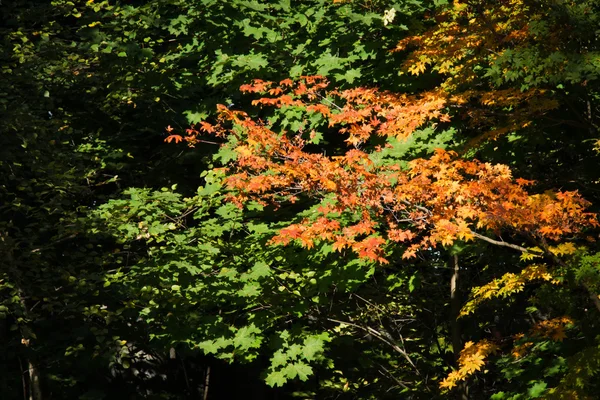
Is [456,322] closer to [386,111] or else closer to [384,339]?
[384,339]

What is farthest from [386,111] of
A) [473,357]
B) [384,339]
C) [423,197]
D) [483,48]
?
[384,339]

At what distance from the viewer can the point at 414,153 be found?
9891mm

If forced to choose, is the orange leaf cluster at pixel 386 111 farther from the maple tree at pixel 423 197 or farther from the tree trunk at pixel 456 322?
the tree trunk at pixel 456 322

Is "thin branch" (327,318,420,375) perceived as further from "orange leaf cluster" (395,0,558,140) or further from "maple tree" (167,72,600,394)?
"orange leaf cluster" (395,0,558,140)

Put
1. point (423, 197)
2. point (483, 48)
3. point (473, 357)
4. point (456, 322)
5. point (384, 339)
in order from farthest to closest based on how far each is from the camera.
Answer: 1. point (384, 339)
2. point (456, 322)
3. point (483, 48)
4. point (473, 357)
5. point (423, 197)

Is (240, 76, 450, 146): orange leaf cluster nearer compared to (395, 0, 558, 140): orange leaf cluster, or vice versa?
(395, 0, 558, 140): orange leaf cluster

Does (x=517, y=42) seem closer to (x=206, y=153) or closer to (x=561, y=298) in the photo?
(x=561, y=298)

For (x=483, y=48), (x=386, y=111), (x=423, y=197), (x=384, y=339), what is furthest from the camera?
(x=384, y=339)

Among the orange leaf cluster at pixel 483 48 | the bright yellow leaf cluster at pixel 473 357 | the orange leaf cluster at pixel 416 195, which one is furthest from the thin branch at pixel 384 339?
the orange leaf cluster at pixel 483 48

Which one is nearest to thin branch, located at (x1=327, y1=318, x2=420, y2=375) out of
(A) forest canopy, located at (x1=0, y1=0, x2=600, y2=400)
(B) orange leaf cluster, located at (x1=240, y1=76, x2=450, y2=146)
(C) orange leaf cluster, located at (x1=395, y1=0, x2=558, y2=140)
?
(A) forest canopy, located at (x1=0, y1=0, x2=600, y2=400)

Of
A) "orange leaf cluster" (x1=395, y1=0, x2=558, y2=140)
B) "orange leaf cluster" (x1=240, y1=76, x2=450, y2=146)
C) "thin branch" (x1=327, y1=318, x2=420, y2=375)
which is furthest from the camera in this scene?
"thin branch" (x1=327, y1=318, x2=420, y2=375)

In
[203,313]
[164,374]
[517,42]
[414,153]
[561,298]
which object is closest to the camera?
[561,298]

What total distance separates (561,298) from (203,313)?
5.87 metres

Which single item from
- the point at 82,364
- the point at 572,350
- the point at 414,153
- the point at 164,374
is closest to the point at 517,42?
the point at 414,153
